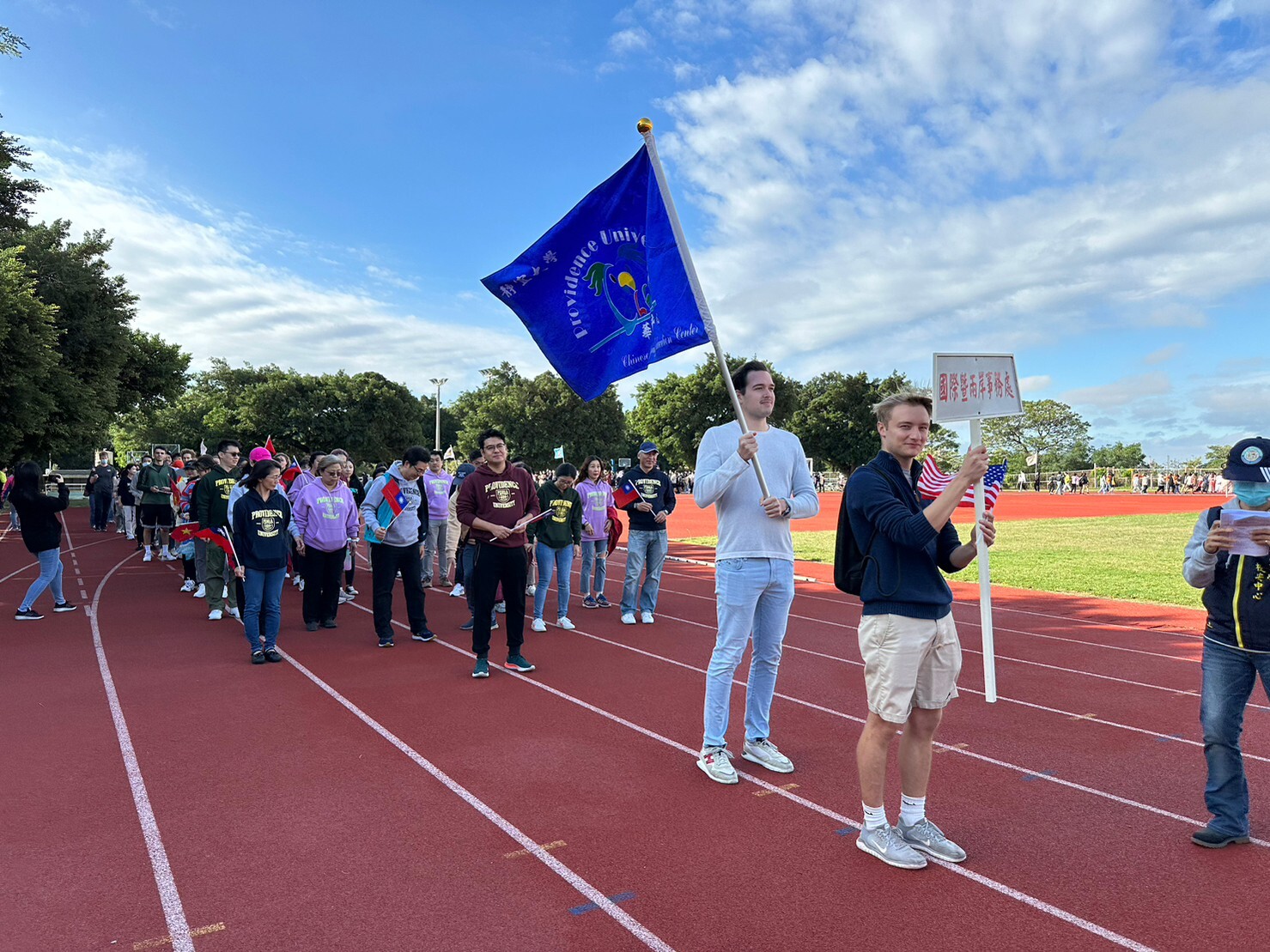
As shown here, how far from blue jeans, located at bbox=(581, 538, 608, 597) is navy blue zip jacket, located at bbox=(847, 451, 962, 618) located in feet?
24.3

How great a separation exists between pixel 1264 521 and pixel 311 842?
4375 mm

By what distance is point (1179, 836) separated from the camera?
149 inches

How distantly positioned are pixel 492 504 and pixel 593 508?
12.3 ft

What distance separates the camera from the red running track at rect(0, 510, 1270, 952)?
10.2 ft

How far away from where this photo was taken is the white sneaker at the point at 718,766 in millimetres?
4418

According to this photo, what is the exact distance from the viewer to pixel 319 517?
8773 mm

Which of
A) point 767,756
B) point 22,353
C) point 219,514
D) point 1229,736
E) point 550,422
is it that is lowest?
point 767,756

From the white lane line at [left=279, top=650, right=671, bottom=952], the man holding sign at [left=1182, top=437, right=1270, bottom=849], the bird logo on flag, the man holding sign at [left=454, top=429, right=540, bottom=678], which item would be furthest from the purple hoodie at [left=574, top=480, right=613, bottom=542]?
the man holding sign at [left=1182, top=437, right=1270, bottom=849]

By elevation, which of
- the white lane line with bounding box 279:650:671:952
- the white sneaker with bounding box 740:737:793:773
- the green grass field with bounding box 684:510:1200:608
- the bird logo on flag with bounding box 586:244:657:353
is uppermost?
the bird logo on flag with bounding box 586:244:657:353

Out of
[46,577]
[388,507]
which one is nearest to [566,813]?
[388,507]

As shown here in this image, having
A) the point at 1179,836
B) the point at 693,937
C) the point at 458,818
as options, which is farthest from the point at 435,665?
the point at 1179,836

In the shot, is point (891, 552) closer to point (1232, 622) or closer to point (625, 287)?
point (1232, 622)

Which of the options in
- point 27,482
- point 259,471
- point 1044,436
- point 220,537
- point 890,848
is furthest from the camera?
point 1044,436

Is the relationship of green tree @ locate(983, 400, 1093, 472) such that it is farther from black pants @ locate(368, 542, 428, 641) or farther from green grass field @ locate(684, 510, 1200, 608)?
black pants @ locate(368, 542, 428, 641)
